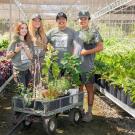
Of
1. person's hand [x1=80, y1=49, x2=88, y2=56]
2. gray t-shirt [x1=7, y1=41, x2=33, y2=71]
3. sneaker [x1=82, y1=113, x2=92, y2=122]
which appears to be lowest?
sneaker [x1=82, y1=113, x2=92, y2=122]

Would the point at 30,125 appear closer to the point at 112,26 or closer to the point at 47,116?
the point at 47,116

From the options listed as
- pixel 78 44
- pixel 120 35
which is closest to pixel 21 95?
pixel 78 44

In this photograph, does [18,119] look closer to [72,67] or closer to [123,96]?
[72,67]

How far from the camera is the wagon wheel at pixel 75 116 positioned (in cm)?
549

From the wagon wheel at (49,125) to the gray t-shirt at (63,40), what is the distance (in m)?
1.02

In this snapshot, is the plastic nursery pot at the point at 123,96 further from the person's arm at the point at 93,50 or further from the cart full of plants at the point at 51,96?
the person's arm at the point at 93,50

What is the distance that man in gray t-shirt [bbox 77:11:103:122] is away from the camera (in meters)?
5.62

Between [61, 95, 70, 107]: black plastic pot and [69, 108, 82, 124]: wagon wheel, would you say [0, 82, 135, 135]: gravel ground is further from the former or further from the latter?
[61, 95, 70, 107]: black plastic pot

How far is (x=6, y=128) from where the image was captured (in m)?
5.47

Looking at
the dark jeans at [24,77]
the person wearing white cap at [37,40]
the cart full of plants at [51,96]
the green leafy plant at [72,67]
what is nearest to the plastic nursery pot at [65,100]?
the cart full of plants at [51,96]

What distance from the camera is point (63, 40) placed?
565 centimetres

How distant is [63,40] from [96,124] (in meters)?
1.30

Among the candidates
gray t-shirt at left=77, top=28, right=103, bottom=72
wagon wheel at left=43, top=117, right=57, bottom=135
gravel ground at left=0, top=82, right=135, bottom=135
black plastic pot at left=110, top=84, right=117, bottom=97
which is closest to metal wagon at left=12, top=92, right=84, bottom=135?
wagon wheel at left=43, top=117, right=57, bottom=135

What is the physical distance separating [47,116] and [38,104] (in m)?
0.19
